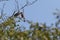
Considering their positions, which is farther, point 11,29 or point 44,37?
point 11,29

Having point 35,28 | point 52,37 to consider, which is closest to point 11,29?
point 35,28

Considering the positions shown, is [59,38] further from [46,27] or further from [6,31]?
[6,31]

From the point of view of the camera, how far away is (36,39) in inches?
69.1

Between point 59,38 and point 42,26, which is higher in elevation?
point 42,26

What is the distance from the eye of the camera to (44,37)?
5.67 ft

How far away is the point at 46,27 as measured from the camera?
71.2 inches

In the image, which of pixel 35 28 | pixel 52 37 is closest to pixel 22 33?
pixel 35 28

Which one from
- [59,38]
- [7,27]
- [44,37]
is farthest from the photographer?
[7,27]

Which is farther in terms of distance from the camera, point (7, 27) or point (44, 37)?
point (7, 27)

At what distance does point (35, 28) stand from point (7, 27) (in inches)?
11.8

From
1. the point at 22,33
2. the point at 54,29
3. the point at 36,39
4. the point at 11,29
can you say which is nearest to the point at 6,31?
the point at 11,29

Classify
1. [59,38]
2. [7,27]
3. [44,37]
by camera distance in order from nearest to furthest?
[44,37]
[59,38]
[7,27]

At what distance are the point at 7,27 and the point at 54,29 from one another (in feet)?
1.43

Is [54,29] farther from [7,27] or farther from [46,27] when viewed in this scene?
[7,27]
